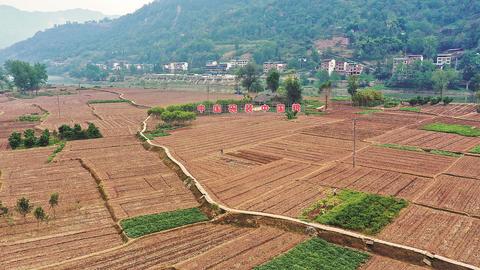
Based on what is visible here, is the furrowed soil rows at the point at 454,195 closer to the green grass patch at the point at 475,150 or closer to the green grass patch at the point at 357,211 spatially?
the green grass patch at the point at 357,211

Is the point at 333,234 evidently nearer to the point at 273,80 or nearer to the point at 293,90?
the point at 293,90

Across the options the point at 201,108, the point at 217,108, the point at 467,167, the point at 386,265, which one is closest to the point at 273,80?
the point at 217,108

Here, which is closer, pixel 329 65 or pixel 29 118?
pixel 29 118

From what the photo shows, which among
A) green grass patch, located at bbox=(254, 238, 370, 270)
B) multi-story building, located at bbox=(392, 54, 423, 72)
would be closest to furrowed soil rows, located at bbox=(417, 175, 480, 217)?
green grass patch, located at bbox=(254, 238, 370, 270)

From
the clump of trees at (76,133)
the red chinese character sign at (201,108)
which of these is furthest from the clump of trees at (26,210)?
the red chinese character sign at (201,108)

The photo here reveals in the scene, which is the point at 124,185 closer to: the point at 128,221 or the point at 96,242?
the point at 128,221

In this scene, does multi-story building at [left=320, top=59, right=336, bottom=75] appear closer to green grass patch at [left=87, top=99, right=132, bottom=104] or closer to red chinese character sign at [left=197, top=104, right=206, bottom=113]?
green grass patch at [left=87, top=99, right=132, bottom=104]
